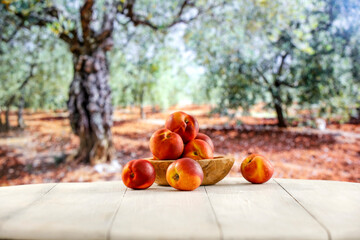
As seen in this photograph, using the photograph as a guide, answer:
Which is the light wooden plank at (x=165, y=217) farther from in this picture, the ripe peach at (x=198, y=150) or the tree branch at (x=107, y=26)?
the tree branch at (x=107, y=26)

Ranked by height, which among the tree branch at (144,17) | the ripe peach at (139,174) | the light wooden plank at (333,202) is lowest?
the light wooden plank at (333,202)

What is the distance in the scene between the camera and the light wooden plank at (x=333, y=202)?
89 cm

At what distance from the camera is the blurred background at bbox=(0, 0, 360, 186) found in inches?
205

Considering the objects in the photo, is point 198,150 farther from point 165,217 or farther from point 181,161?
point 165,217

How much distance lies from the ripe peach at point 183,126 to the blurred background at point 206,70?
3.00m

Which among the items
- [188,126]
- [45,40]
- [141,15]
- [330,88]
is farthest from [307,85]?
[188,126]

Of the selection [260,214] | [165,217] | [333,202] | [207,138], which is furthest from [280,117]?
[165,217]

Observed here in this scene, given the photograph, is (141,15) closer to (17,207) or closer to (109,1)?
(109,1)

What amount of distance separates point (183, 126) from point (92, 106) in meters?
3.84

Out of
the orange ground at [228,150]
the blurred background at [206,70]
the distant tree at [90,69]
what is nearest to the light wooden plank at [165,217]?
the blurred background at [206,70]

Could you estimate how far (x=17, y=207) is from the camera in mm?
1089

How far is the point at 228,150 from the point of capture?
6.95 metres

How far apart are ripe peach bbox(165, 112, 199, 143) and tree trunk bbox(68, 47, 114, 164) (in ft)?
12.5

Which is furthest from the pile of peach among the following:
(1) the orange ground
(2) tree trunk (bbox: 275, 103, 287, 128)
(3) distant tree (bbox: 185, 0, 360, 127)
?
(2) tree trunk (bbox: 275, 103, 287, 128)
